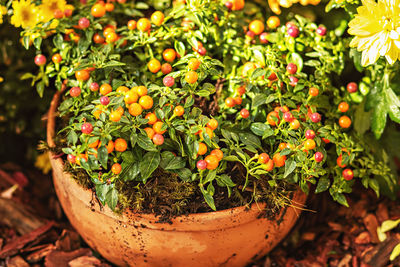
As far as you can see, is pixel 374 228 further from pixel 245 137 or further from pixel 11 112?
pixel 11 112

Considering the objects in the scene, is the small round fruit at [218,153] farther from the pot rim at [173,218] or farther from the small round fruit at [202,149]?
the pot rim at [173,218]

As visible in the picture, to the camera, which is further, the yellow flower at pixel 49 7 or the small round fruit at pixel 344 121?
the yellow flower at pixel 49 7

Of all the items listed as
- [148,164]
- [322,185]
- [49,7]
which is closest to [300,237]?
[322,185]

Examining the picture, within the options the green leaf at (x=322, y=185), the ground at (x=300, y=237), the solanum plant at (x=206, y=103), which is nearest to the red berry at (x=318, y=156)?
the solanum plant at (x=206, y=103)

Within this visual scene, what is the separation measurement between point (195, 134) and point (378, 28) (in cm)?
57

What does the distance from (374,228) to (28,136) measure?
1397mm

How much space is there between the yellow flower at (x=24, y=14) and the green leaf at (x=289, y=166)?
90 cm

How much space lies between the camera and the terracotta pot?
1176 mm

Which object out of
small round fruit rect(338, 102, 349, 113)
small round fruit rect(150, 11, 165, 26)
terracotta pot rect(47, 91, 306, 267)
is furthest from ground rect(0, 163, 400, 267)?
small round fruit rect(150, 11, 165, 26)

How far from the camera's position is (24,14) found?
4.51 feet

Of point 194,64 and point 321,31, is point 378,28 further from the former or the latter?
point 194,64

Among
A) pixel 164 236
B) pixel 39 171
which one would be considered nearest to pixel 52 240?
pixel 39 171

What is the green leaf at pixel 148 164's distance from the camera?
43.6 inches

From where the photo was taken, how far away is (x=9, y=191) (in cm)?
172
